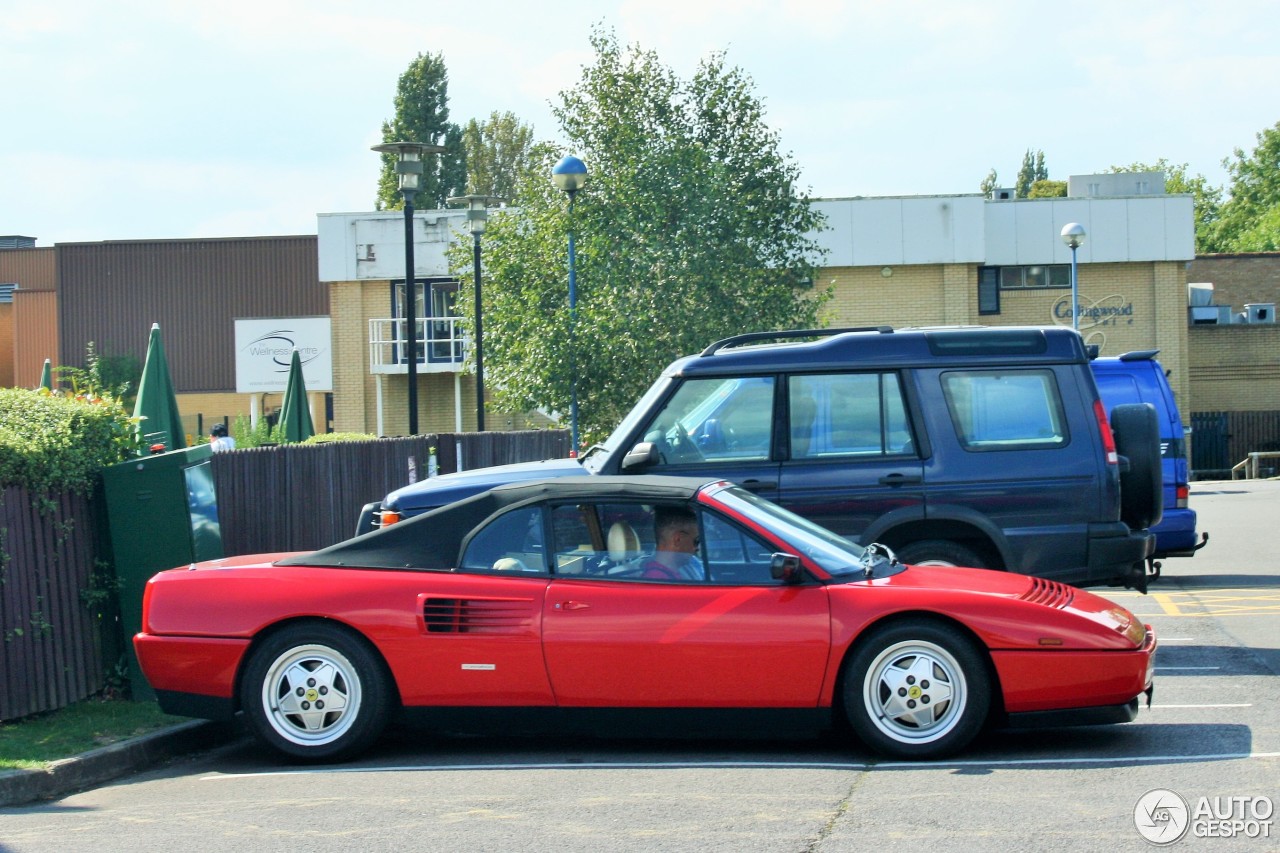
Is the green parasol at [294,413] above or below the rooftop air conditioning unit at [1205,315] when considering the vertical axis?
below

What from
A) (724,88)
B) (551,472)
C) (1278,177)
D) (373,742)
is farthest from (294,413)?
(1278,177)

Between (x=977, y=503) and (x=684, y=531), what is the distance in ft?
9.16

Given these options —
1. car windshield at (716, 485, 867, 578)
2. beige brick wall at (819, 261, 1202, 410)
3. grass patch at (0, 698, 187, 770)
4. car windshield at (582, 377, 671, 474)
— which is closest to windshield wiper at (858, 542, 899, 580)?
car windshield at (716, 485, 867, 578)

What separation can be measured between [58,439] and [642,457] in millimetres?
3471

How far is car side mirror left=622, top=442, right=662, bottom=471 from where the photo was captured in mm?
9008

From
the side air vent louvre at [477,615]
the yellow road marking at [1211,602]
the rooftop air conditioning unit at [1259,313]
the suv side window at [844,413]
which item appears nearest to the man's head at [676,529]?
the side air vent louvre at [477,615]

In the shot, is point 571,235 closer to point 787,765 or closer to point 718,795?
point 787,765

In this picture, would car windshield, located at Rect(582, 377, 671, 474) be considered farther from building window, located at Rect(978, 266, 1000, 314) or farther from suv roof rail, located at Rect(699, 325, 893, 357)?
building window, located at Rect(978, 266, 1000, 314)

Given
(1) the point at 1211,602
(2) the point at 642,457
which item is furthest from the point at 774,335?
(1) the point at 1211,602

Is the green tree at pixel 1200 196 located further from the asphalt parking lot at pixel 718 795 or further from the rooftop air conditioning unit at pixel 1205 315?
the asphalt parking lot at pixel 718 795

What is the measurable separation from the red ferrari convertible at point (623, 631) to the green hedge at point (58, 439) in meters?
1.28

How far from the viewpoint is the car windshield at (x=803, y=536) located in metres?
7.12
